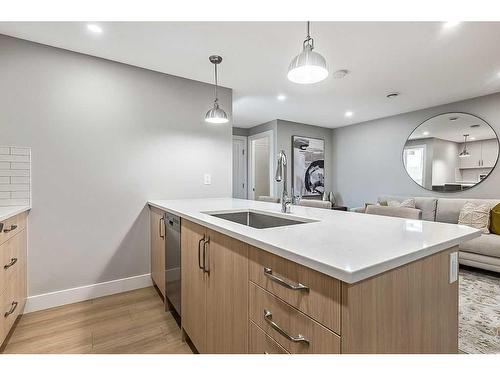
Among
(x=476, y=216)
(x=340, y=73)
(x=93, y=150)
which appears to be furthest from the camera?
(x=476, y=216)

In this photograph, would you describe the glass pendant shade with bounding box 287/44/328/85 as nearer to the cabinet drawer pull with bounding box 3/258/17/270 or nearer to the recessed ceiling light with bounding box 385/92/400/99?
the cabinet drawer pull with bounding box 3/258/17/270

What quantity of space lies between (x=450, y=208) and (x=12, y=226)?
484 cm

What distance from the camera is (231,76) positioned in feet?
9.43

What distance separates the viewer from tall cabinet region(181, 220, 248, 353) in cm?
110

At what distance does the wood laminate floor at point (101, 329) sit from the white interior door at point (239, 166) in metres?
3.45

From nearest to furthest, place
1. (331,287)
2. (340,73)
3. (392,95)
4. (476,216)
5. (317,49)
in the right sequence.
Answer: (331,287)
(317,49)
(340,73)
(476,216)
(392,95)

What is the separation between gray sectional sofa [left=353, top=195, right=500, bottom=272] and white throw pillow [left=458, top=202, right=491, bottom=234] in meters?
0.10

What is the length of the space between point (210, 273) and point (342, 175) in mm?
4812

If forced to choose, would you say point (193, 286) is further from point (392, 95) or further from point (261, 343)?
point (392, 95)

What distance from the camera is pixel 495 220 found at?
3035 millimetres

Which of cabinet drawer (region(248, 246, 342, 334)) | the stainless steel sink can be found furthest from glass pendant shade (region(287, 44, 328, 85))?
cabinet drawer (region(248, 246, 342, 334))

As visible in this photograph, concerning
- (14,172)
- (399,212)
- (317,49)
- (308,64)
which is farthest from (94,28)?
(399,212)

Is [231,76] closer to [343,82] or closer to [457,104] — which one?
[343,82]
